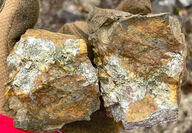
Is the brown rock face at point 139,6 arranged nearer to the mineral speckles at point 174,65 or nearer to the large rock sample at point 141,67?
the large rock sample at point 141,67

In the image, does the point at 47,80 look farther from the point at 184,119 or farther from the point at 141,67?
the point at 184,119

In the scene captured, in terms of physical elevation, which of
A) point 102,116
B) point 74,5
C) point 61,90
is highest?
point 74,5

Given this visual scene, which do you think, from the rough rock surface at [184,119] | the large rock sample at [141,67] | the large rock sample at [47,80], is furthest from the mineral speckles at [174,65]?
the rough rock surface at [184,119]

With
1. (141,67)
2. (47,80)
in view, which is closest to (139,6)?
(141,67)

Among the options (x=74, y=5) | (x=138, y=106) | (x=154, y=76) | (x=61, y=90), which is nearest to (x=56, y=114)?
(x=61, y=90)

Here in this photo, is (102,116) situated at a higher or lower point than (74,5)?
lower

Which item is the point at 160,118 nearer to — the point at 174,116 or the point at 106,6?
the point at 174,116

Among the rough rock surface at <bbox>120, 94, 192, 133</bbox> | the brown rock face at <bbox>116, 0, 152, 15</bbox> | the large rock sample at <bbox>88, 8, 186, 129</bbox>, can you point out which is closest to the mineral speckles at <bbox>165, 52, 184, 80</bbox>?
the large rock sample at <bbox>88, 8, 186, 129</bbox>
